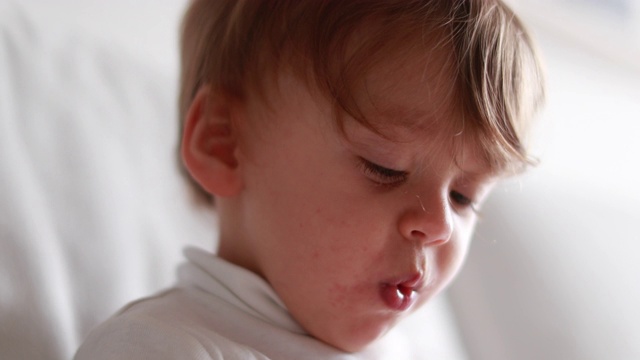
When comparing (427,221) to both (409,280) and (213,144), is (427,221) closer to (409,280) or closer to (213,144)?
(409,280)

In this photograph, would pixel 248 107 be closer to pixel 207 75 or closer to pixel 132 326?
pixel 207 75

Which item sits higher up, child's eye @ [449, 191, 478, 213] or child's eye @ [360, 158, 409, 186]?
child's eye @ [360, 158, 409, 186]

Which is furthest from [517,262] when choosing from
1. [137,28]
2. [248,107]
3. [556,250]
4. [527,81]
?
[137,28]

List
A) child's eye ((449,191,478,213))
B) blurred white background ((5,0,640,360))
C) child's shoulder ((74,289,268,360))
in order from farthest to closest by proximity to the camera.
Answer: blurred white background ((5,0,640,360))
child's eye ((449,191,478,213))
child's shoulder ((74,289,268,360))

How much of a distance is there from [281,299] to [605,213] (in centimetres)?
54

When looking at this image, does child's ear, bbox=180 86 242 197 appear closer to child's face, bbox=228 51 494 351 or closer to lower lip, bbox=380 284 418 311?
child's face, bbox=228 51 494 351

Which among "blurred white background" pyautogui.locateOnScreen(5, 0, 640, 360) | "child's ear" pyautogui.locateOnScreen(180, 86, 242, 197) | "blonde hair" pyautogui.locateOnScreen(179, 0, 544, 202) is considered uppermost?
"blonde hair" pyautogui.locateOnScreen(179, 0, 544, 202)

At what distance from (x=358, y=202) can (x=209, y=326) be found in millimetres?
155

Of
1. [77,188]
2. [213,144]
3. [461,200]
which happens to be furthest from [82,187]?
[461,200]

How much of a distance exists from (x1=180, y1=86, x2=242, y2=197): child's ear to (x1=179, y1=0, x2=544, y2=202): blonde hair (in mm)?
17

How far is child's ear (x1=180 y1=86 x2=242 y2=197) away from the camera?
2.33 ft

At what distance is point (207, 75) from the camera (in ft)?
2.44

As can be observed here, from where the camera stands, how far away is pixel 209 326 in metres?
0.64

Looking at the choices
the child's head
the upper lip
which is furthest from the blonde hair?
the upper lip
